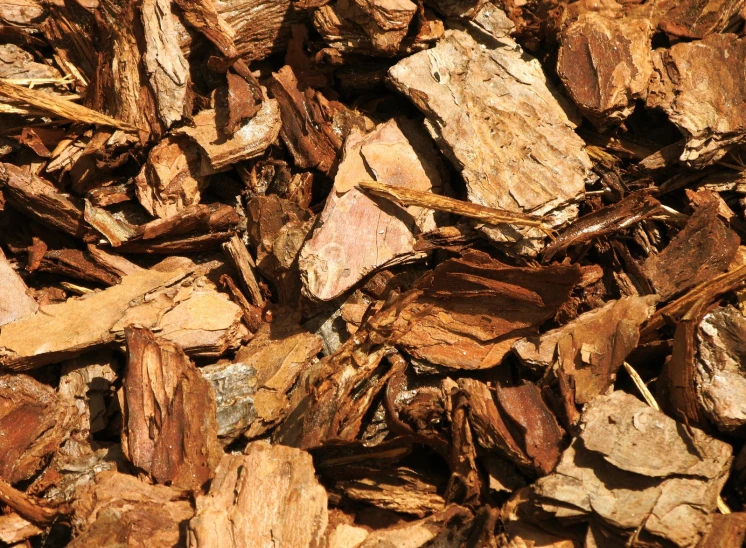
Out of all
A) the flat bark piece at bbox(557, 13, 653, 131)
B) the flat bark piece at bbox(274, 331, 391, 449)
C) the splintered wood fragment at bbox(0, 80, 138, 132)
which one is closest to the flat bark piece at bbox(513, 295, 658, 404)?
the flat bark piece at bbox(274, 331, 391, 449)

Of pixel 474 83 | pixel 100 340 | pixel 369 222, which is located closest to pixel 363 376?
pixel 369 222

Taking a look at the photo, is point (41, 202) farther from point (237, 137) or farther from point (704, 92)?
point (704, 92)

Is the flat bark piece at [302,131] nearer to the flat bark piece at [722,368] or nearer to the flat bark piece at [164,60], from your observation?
the flat bark piece at [164,60]

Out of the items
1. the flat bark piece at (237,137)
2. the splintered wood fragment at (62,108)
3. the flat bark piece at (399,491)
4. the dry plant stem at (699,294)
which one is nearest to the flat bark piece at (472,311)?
the dry plant stem at (699,294)

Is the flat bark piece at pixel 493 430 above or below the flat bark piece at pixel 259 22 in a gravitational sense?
below

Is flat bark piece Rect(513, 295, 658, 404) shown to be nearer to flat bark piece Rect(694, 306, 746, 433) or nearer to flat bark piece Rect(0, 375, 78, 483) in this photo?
flat bark piece Rect(694, 306, 746, 433)

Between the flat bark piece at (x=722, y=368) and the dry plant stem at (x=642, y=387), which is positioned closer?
the flat bark piece at (x=722, y=368)

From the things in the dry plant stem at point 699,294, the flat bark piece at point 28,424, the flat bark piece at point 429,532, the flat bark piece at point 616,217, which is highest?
the flat bark piece at point 616,217
